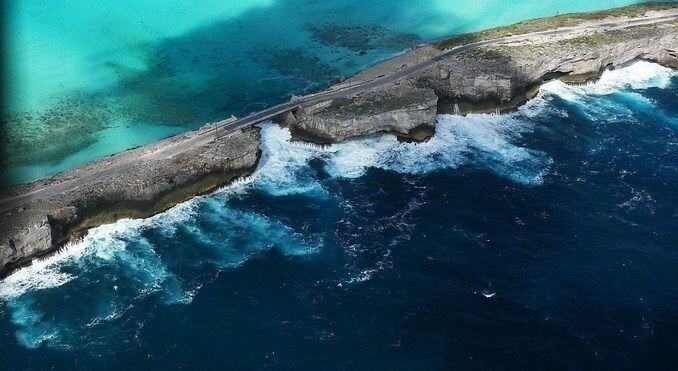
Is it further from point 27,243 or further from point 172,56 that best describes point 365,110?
point 27,243

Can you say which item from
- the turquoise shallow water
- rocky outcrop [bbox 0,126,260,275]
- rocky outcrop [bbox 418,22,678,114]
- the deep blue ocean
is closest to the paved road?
rocky outcrop [bbox 0,126,260,275]

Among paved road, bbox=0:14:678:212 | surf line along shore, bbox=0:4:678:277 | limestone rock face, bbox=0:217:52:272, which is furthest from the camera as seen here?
paved road, bbox=0:14:678:212

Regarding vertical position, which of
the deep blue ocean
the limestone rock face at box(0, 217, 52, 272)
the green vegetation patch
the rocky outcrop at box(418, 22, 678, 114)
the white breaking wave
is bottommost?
the deep blue ocean

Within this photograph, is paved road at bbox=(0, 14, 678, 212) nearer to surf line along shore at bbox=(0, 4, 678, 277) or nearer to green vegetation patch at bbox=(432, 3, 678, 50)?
surf line along shore at bbox=(0, 4, 678, 277)

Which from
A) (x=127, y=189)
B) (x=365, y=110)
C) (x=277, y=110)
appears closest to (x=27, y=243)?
(x=127, y=189)

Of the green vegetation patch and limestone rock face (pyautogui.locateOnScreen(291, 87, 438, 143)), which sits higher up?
the green vegetation patch

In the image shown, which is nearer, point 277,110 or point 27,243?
point 27,243

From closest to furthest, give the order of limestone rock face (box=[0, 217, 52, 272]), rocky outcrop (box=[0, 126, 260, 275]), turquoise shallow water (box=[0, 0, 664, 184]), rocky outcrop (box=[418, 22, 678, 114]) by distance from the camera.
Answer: limestone rock face (box=[0, 217, 52, 272]) < rocky outcrop (box=[0, 126, 260, 275]) < turquoise shallow water (box=[0, 0, 664, 184]) < rocky outcrop (box=[418, 22, 678, 114])

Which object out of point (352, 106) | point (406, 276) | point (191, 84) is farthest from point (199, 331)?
point (191, 84)
